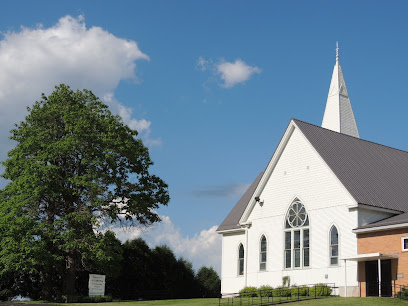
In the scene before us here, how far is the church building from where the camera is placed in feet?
112

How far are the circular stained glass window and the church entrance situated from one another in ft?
17.9

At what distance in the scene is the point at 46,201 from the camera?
141 ft

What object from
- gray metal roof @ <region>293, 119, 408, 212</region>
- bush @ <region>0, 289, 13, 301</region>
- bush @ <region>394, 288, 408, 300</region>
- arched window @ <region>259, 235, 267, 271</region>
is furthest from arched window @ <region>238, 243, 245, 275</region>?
bush @ <region>0, 289, 13, 301</region>

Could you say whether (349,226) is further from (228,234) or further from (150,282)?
(150,282)

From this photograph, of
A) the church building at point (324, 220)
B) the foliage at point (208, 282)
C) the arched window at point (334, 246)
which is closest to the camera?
the church building at point (324, 220)

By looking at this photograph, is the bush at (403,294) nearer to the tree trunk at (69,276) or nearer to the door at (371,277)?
the door at (371,277)

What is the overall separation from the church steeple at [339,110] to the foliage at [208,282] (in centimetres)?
1811

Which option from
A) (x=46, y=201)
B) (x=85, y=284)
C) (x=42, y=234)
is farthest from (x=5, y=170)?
(x=85, y=284)

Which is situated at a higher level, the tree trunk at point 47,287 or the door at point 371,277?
the door at point 371,277

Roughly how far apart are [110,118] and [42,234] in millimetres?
9560

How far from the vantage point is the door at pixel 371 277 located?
33.7 metres

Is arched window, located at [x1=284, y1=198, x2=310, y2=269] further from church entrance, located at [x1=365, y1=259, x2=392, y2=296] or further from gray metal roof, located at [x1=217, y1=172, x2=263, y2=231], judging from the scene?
gray metal roof, located at [x1=217, y1=172, x2=263, y2=231]

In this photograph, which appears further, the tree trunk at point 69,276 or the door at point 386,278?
the tree trunk at point 69,276

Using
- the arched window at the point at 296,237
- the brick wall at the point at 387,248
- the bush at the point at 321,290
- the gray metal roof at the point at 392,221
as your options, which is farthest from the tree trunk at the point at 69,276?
the gray metal roof at the point at 392,221
